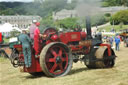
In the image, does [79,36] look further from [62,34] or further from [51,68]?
[51,68]

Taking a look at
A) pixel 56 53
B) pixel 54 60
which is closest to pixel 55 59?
pixel 54 60

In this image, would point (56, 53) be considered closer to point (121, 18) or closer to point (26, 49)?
Answer: point (26, 49)

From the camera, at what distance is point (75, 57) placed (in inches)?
322

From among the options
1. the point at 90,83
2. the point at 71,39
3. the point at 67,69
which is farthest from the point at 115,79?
the point at 71,39

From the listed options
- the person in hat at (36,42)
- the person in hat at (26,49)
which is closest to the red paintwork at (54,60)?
the person in hat at (36,42)

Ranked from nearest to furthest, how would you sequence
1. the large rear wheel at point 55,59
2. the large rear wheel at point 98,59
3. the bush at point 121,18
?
the large rear wheel at point 55,59, the large rear wheel at point 98,59, the bush at point 121,18

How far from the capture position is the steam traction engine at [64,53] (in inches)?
282

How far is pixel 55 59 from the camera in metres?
7.27

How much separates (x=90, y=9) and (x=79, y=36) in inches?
68.8

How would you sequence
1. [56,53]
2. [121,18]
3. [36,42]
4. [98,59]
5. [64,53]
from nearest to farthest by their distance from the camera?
[36,42] < [56,53] < [64,53] < [98,59] < [121,18]

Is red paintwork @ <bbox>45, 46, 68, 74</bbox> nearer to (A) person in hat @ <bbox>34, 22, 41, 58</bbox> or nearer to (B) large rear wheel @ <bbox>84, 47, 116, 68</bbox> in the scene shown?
(A) person in hat @ <bbox>34, 22, 41, 58</bbox>

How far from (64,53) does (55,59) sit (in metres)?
0.40

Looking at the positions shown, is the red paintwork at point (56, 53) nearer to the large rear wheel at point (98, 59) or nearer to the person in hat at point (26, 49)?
the person in hat at point (26, 49)

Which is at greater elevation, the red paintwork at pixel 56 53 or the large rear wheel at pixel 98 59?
the red paintwork at pixel 56 53
